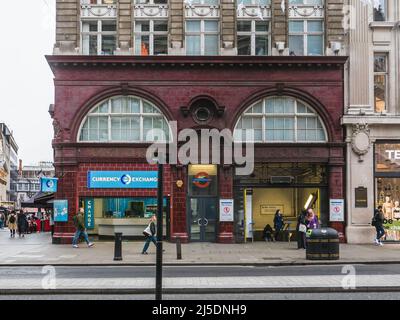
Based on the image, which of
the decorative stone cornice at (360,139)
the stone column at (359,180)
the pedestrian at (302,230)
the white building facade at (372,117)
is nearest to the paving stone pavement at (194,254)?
the pedestrian at (302,230)

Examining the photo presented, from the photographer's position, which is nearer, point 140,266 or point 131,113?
point 140,266

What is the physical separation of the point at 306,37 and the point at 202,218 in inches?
405

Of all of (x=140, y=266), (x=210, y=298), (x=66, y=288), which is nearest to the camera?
(x=210, y=298)

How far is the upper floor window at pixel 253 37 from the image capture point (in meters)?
32.4

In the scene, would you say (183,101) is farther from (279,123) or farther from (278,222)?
(278,222)

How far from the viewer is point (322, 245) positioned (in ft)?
75.2

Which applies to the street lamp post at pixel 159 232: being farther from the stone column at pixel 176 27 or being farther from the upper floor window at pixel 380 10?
the upper floor window at pixel 380 10

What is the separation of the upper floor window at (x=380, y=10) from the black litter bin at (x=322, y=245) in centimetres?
1434

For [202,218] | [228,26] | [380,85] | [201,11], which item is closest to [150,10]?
[201,11]

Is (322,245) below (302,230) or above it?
below
